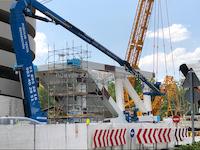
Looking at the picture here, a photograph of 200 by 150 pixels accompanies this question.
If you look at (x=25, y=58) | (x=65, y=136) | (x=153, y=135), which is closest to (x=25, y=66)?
(x=25, y=58)

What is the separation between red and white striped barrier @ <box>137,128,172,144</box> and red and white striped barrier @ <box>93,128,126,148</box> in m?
1.12

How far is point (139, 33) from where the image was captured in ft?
220

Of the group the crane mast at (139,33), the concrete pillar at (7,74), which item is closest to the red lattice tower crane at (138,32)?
the crane mast at (139,33)

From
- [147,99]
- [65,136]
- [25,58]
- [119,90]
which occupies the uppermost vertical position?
[25,58]

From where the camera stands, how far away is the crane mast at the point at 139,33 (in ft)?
218

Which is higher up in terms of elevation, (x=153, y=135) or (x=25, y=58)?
(x=25, y=58)

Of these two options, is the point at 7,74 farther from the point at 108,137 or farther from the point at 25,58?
the point at 108,137

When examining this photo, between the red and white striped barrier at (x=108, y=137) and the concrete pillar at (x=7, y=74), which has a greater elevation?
the concrete pillar at (x=7, y=74)

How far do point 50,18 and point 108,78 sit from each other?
19751mm

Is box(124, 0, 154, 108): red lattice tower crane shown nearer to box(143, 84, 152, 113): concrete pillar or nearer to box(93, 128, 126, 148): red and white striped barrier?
box(143, 84, 152, 113): concrete pillar

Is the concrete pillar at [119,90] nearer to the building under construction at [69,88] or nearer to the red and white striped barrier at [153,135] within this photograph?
the building under construction at [69,88]

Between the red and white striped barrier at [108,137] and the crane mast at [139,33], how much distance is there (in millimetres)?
48390

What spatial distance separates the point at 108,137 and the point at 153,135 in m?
3.03

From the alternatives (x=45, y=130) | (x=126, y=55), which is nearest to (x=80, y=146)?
(x=45, y=130)
